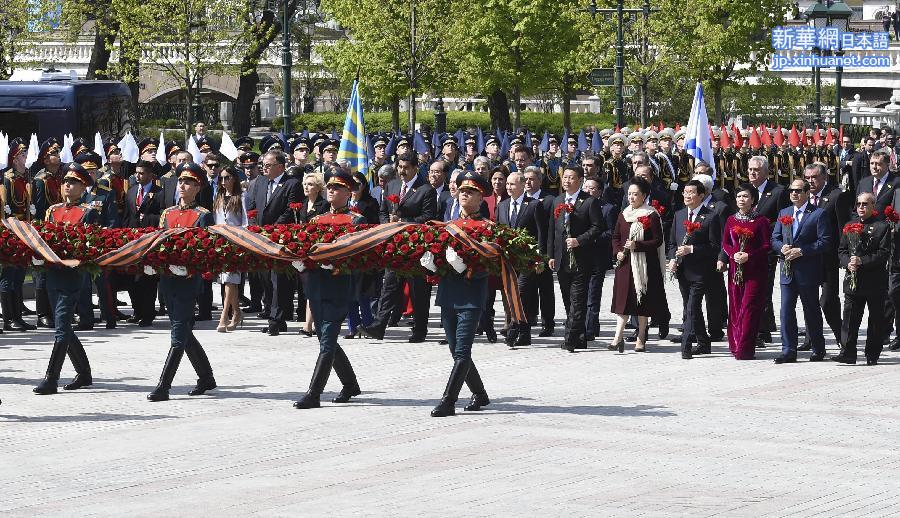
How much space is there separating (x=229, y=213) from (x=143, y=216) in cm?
172

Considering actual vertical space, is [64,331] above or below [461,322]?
below

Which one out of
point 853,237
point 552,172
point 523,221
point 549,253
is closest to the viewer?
point 853,237

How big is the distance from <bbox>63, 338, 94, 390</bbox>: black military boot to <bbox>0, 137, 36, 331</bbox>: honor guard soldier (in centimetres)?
410

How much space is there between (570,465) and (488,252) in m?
2.30

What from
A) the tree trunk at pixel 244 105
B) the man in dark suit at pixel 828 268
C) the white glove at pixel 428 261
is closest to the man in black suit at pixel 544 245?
the man in dark suit at pixel 828 268

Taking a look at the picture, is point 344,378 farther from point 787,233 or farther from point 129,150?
point 129,150

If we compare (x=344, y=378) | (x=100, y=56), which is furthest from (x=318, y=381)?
(x=100, y=56)

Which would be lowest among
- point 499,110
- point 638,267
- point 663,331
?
point 663,331

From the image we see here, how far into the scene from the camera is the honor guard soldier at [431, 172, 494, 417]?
1319 centimetres

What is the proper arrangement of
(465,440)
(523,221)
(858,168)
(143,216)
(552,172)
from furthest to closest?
(858,168), (552,172), (143,216), (523,221), (465,440)

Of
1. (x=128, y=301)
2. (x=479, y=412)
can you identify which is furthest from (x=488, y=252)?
(x=128, y=301)

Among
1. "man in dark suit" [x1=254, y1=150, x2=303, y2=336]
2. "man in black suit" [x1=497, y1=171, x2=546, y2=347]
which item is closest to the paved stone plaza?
"man in black suit" [x1=497, y1=171, x2=546, y2=347]

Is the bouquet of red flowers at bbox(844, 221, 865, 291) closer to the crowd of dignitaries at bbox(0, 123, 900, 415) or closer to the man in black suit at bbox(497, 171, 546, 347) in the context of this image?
the crowd of dignitaries at bbox(0, 123, 900, 415)

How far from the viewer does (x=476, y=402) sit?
13.5 meters
